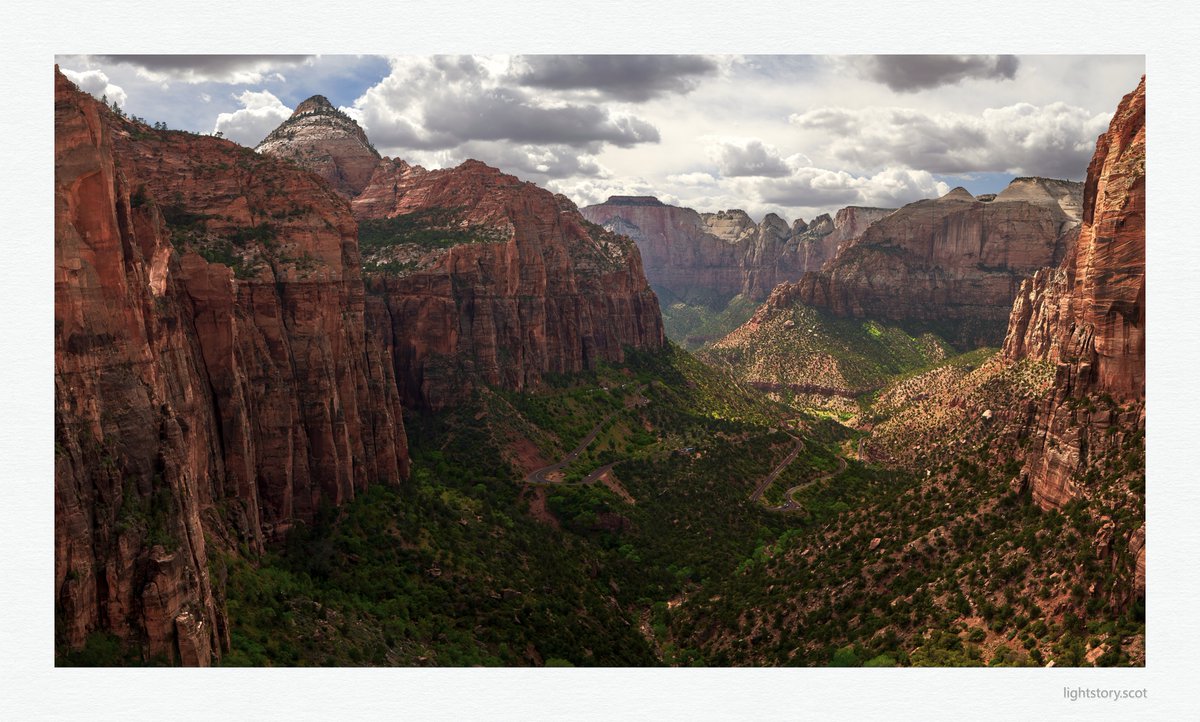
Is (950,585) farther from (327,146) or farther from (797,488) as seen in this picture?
(327,146)

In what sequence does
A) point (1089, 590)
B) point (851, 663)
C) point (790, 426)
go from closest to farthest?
point (1089, 590), point (851, 663), point (790, 426)

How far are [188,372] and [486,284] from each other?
226 feet

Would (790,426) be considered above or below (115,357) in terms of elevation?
below

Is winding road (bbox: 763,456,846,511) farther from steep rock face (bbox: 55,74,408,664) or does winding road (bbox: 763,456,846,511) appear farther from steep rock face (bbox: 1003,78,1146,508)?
steep rock face (bbox: 1003,78,1146,508)

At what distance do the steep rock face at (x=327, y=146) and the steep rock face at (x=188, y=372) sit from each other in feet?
207

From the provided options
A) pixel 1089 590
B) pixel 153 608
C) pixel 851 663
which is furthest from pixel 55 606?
pixel 1089 590

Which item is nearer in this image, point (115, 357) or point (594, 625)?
point (115, 357)

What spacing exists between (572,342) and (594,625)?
252 feet

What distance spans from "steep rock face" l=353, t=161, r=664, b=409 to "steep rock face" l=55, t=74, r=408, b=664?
24000 mm

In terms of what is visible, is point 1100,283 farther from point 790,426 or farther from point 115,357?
point 790,426

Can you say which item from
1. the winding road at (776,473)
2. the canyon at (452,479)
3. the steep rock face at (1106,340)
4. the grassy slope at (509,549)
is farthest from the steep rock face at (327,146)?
the steep rock face at (1106,340)

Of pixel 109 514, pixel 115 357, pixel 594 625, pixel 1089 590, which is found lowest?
pixel 594 625

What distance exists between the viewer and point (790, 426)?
518ft

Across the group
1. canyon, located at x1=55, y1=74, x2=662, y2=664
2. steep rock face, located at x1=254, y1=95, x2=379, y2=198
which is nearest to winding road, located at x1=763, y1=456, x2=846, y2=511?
canyon, located at x1=55, y1=74, x2=662, y2=664
